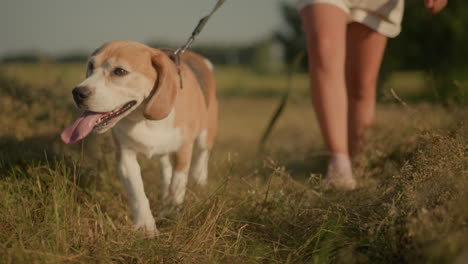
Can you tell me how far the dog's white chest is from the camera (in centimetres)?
269

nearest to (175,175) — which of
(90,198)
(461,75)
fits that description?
(90,198)

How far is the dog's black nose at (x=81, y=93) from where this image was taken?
92.1 inches

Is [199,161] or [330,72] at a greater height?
[330,72]

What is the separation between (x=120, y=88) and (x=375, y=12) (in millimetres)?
2341

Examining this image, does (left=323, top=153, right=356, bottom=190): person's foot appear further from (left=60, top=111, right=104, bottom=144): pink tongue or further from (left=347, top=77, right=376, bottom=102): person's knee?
(left=60, top=111, right=104, bottom=144): pink tongue

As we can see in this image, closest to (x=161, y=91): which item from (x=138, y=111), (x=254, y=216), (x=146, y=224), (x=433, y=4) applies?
(x=138, y=111)

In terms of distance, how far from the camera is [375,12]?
11.8 feet

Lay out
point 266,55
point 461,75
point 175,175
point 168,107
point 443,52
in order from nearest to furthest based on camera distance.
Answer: point 168,107
point 175,175
point 461,75
point 443,52
point 266,55

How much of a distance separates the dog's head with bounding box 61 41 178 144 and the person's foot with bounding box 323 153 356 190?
1251 mm

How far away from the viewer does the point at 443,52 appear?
12328 mm

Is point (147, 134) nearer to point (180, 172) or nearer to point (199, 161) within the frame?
point (180, 172)

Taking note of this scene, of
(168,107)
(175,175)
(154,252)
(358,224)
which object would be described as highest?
(168,107)

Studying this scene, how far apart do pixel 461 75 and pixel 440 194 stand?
1125cm

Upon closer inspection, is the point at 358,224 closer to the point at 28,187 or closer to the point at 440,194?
the point at 440,194
